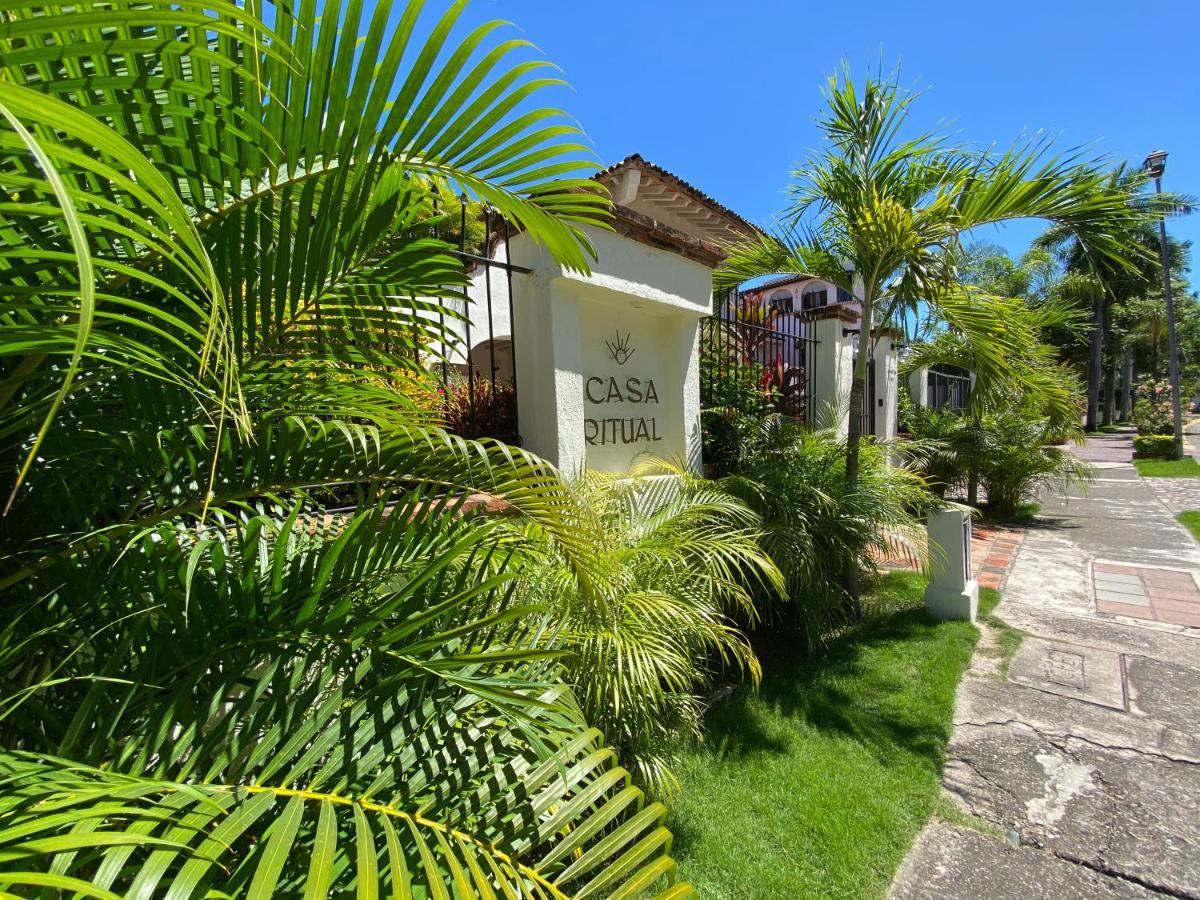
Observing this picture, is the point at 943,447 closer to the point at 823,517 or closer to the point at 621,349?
the point at 823,517

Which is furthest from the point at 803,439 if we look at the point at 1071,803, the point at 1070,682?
the point at 1071,803

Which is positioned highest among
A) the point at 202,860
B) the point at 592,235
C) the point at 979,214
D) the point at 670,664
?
the point at 979,214

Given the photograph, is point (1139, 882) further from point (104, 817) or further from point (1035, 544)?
point (1035, 544)

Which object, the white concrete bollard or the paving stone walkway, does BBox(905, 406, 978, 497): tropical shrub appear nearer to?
the paving stone walkway

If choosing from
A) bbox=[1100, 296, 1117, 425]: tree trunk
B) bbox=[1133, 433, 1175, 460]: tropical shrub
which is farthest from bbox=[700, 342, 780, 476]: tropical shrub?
bbox=[1100, 296, 1117, 425]: tree trunk

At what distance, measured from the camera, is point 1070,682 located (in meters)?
3.27

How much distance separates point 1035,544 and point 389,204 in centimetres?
783

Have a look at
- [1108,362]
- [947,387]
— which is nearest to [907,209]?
[947,387]

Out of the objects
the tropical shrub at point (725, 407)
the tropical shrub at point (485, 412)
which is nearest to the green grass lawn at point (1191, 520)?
the tropical shrub at point (725, 407)

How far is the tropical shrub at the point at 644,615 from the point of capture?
1932 mm

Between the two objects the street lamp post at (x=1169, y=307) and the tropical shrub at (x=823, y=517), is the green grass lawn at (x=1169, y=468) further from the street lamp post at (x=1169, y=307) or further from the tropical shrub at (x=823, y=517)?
the tropical shrub at (x=823, y=517)

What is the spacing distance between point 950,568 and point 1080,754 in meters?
1.63

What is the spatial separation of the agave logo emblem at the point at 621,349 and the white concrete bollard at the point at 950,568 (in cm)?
267

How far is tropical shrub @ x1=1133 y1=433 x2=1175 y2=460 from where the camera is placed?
590 inches
